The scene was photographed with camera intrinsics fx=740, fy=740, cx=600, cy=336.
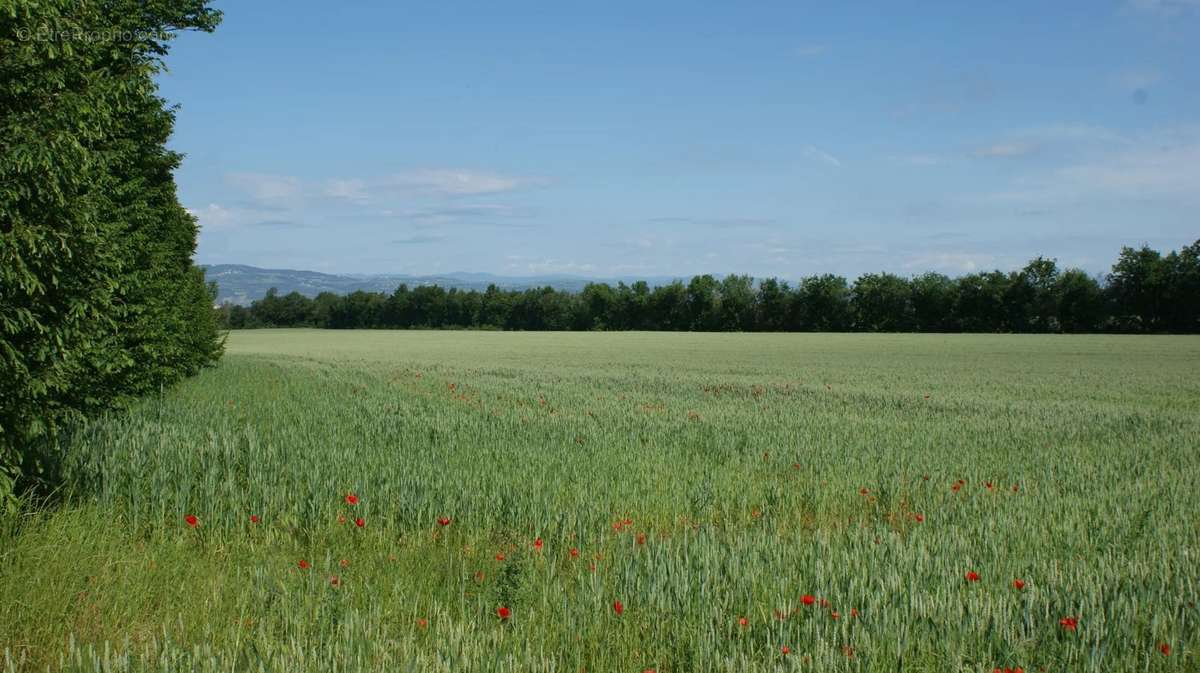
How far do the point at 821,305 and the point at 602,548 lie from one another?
305 feet

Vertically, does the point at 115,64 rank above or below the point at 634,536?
above

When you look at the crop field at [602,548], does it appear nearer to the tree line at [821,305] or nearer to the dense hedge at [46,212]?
the dense hedge at [46,212]

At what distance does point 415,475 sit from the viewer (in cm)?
786

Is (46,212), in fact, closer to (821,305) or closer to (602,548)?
(602,548)

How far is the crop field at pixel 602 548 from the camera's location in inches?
171

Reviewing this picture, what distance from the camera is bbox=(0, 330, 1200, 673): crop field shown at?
4.35 m

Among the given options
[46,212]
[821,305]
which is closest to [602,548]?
[46,212]

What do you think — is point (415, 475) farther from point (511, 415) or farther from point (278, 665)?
point (511, 415)

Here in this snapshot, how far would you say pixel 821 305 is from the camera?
94.8 m

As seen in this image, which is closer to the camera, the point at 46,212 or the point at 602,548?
the point at 46,212

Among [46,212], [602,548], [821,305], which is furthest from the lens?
[821,305]

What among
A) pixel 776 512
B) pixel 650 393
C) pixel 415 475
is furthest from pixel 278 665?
pixel 650 393

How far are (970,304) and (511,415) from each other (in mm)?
84466

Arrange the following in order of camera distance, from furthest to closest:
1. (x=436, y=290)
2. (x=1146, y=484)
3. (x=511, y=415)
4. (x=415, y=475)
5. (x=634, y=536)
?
1. (x=436, y=290)
2. (x=511, y=415)
3. (x=1146, y=484)
4. (x=415, y=475)
5. (x=634, y=536)
